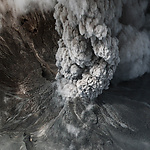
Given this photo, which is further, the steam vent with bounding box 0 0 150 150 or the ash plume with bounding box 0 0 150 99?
the steam vent with bounding box 0 0 150 150

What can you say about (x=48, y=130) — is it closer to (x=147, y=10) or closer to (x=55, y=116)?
(x=55, y=116)

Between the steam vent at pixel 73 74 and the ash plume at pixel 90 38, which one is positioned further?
the steam vent at pixel 73 74

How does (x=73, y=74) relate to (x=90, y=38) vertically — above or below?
below

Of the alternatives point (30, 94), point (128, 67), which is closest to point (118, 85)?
point (128, 67)

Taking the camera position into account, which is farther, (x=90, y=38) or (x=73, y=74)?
(x=73, y=74)

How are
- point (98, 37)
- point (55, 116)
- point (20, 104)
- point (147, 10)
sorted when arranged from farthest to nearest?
1. point (147, 10)
2. point (20, 104)
3. point (55, 116)
4. point (98, 37)

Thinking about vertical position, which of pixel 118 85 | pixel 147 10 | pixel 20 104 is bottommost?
pixel 118 85

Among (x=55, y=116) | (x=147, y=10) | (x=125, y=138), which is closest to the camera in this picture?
(x=125, y=138)

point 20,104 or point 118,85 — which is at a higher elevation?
point 20,104
